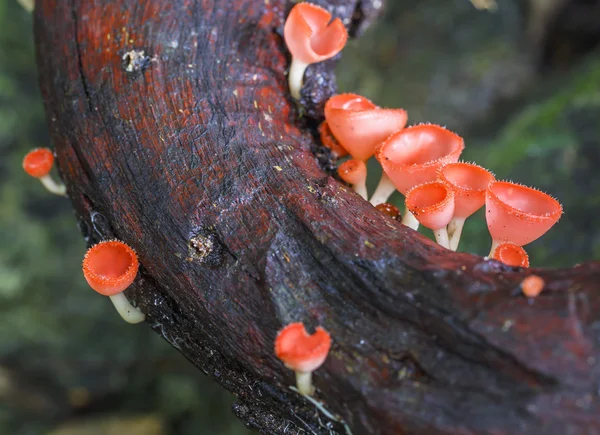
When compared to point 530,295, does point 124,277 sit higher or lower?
lower

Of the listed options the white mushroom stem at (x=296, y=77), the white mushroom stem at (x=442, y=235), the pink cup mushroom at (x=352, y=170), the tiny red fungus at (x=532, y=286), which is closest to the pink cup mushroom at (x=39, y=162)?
the white mushroom stem at (x=296, y=77)

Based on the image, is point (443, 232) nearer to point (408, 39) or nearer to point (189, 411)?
point (189, 411)

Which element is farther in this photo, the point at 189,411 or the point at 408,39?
the point at 408,39

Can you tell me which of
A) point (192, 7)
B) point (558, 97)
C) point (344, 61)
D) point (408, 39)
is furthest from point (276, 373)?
point (408, 39)

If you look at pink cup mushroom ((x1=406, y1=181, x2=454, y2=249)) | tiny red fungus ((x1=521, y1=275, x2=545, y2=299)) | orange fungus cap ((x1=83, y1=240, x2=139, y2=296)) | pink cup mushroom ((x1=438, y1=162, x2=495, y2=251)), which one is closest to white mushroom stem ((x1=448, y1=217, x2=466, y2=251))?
pink cup mushroom ((x1=438, y1=162, x2=495, y2=251))

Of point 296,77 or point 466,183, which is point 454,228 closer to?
point 466,183

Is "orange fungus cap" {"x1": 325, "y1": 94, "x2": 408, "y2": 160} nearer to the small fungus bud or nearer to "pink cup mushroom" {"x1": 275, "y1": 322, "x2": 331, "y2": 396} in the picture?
the small fungus bud
